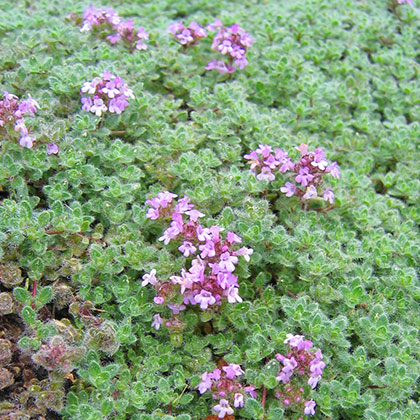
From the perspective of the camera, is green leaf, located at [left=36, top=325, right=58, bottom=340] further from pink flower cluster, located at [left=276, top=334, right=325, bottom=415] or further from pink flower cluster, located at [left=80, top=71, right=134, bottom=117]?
pink flower cluster, located at [left=80, top=71, right=134, bottom=117]

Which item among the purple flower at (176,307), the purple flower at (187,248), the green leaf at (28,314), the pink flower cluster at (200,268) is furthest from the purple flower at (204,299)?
the green leaf at (28,314)

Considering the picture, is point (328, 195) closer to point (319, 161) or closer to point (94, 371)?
point (319, 161)

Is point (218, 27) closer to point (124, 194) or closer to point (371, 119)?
point (371, 119)

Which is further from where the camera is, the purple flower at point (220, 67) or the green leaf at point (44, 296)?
the purple flower at point (220, 67)

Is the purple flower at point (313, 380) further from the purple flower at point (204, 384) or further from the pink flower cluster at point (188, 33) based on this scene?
the pink flower cluster at point (188, 33)

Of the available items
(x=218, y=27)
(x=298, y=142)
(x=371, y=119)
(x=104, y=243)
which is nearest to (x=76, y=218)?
(x=104, y=243)

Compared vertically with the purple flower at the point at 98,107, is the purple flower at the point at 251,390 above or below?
below

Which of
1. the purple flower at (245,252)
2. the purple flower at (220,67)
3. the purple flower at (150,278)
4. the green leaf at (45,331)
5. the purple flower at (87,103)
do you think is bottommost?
the green leaf at (45,331)
